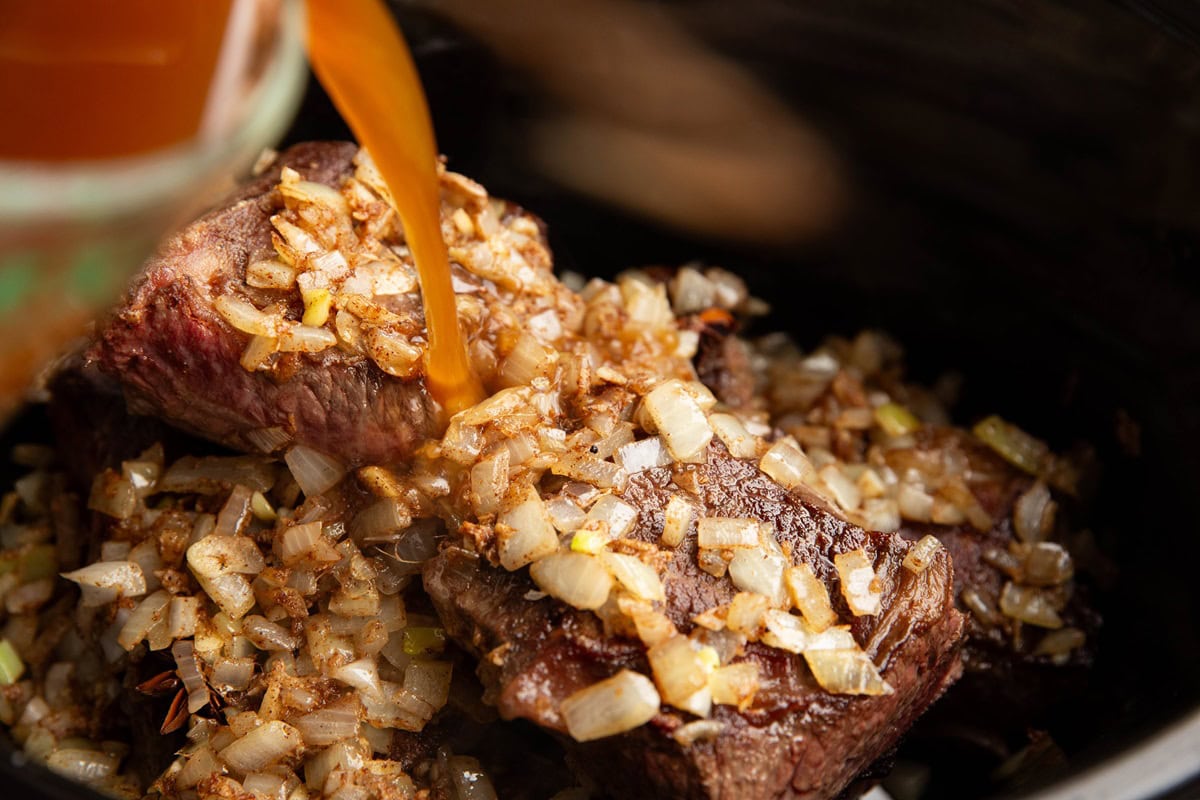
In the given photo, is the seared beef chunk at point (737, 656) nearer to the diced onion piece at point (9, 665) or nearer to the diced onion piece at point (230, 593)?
the diced onion piece at point (230, 593)

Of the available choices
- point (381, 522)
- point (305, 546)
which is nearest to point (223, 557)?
point (305, 546)

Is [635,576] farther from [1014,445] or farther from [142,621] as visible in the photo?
[1014,445]

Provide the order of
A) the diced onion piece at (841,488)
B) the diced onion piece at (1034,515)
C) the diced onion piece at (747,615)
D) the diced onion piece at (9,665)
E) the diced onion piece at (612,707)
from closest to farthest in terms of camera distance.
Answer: the diced onion piece at (612,707) → the diced onion piece at (747,615) → the diced onion piece at (9,665) → the diced onion piece at (841,488) → the diced onion piece at (1034,515)

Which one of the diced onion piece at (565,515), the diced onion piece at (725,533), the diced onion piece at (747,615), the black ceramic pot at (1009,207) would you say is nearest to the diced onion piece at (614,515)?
the diced onion piece at (565,515)

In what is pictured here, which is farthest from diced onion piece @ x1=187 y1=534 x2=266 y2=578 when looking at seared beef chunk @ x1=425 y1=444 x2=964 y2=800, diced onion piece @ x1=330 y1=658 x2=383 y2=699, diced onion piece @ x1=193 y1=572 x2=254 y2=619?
seared beef chunk @ x1=425 y1=444 x2=964 y2=800

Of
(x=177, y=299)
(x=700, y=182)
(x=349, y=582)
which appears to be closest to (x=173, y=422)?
(x=177, y=299)

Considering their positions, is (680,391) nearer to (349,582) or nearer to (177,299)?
(349,582)
